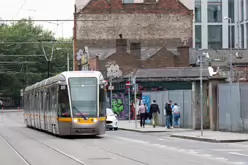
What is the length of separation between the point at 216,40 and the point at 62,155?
274 feet

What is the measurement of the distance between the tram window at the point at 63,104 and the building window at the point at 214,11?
75868 millimetres

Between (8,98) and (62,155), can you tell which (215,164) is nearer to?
(62,155)

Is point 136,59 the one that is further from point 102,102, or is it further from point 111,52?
point 102,102

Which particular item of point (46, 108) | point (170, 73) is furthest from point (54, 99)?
point (170, 73)

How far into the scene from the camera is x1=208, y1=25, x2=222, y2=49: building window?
10031 centimetres

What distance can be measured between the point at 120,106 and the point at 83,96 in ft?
90.6

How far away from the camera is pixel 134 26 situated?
71.2 meters

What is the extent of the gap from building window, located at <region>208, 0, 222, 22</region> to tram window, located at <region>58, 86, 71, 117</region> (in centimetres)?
7587

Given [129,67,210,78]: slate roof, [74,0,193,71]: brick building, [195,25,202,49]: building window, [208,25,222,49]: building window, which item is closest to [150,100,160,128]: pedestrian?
[129,67,210,78]: slate roof

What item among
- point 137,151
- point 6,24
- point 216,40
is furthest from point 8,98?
point 137,151

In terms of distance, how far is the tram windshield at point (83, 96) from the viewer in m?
27.3

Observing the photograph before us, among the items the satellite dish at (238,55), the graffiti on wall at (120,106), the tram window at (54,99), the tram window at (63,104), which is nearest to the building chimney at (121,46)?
the graffiti on wall at (120,106)

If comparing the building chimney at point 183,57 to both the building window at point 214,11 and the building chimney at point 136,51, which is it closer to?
the building chimney at point 136,51

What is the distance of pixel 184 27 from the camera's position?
71062mm
